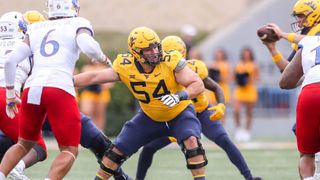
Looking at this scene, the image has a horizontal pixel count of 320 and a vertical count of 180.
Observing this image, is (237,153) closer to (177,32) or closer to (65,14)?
(65,14)

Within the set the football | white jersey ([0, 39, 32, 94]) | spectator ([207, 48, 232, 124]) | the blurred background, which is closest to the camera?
the football

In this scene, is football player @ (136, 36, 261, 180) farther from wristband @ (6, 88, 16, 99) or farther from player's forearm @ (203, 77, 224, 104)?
wristband @ (6, 88, 16, 99)

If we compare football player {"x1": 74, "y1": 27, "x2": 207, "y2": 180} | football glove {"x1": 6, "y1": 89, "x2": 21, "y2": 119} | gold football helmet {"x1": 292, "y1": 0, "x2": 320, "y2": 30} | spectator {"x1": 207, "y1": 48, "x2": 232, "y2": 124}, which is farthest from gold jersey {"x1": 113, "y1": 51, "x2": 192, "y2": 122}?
spectator {"x1": 207, "y1": 48, "x2": 232, "y2": 124}

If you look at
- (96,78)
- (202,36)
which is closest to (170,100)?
(96,78)

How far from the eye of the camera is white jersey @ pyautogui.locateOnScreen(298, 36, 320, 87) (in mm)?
7284

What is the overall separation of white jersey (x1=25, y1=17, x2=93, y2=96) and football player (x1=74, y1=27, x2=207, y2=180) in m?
0.37

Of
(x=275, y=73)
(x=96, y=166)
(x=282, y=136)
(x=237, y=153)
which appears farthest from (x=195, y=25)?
(x=237, y=153)

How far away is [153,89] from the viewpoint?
7.96 m

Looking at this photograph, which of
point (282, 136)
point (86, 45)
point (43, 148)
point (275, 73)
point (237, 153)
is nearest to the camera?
point (86, 45)

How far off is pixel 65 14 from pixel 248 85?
8.83m

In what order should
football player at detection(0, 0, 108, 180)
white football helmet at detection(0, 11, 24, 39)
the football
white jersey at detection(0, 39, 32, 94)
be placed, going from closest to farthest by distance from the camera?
1. football player at detection(0, 0, 108, 180)
2. the football
3. white jersey at detection(0, 39, 32, 94)
4. white football helmet at detection(0, 11, 24, 39)

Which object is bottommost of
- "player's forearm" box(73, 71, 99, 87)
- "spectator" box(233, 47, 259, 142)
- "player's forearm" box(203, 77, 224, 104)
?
"spectator" box(233, 47, 259, 142)

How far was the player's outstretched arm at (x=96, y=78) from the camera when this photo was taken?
314 inches

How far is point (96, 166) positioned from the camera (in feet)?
36.7
